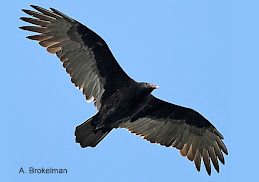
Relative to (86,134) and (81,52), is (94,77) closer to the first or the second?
(81,52)

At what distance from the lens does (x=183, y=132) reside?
12.8m

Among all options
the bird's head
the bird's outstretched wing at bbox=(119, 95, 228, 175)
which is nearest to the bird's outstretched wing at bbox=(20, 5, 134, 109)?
the bird's head

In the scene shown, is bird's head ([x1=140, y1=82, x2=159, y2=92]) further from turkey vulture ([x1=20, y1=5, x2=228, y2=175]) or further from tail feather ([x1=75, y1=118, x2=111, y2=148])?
tail feather ([x1=75, y1=118, x2=111, y2=148])

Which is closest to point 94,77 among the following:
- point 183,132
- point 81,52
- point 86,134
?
point 81,52

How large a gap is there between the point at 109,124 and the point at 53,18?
2.21 m

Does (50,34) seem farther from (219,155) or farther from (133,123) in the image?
(219,155)

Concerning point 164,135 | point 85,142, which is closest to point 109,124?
point 85,142

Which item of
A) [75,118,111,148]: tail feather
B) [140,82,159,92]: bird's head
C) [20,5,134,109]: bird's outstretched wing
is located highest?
[20,5,134,109]: bird's outstretched wing

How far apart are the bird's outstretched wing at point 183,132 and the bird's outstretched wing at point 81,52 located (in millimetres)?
1024

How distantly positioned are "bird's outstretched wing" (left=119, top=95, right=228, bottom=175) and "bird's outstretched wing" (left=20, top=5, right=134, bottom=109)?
3.36ft

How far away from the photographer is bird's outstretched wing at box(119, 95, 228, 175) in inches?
489

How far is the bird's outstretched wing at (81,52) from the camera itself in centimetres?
1163

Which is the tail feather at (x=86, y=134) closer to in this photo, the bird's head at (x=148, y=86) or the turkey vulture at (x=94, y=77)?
the turkey vulture at (x=94, y=77)

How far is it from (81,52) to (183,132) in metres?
2.70
